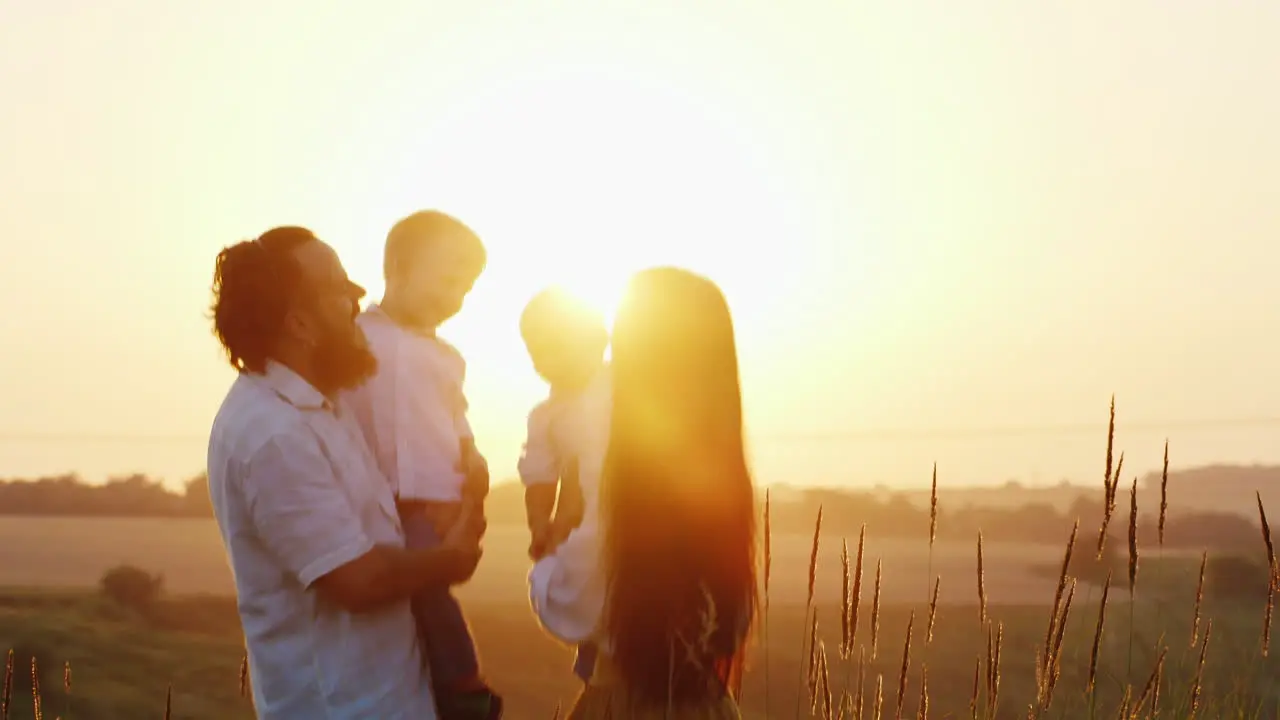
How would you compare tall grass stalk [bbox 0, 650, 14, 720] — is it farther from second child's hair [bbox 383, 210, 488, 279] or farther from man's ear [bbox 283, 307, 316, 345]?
second child's hair [bbox 383, 210, 488, 279]

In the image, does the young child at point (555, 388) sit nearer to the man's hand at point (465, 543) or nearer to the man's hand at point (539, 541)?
the man's hand at point (539, 541)

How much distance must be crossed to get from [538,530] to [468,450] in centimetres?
78

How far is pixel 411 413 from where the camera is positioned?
3.10m

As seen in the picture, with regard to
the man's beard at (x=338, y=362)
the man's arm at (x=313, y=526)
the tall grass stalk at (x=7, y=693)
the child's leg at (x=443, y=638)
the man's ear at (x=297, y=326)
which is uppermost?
the man's ear at (x=297, y=326)

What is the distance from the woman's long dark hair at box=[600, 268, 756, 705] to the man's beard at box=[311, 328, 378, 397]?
64 cm

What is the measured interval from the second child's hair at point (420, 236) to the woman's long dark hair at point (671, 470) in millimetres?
800

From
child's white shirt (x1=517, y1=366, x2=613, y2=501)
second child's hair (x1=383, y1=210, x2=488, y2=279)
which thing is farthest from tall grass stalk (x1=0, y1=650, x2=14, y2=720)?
child's white shirt (x1=517, y1=366, x2=613, y2=501)

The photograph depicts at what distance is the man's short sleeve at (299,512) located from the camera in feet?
8.05

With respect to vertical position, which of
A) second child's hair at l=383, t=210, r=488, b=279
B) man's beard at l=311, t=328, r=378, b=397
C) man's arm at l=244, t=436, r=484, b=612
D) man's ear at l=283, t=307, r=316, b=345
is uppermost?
second child's hair at l=383, t=210, r=488, b=279

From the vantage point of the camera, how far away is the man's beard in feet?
8.87

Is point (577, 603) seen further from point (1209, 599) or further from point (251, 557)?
point (1209, 599)

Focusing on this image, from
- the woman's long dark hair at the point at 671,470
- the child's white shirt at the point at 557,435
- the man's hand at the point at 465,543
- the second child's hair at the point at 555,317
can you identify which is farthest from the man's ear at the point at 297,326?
the second child's hair at the point at 555,317

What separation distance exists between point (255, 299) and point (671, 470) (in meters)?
1.03

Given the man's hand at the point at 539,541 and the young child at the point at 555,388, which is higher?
the young child at the point at 555,388
